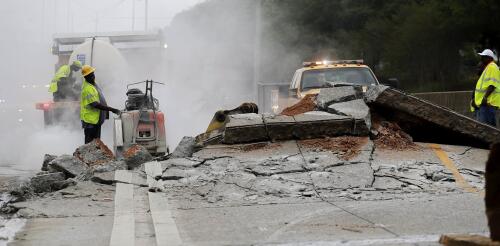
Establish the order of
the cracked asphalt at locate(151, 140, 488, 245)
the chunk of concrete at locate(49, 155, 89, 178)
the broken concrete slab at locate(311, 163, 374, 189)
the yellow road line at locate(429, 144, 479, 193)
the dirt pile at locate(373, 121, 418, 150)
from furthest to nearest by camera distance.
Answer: the dirt pile at locate(373, 121, 418, 150) < the chunk of concrete at locate(49, 155, 89, 178) < the broken concrete slab at locate(311, 163, 374, 189) < the yellow road line at locate(429, 144, 479, 193) < the cracked asphalt at locate(151, 140, 488, 245)

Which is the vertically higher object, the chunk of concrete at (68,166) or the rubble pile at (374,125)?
the rubble pile at (374,125)

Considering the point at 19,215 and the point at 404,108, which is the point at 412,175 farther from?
the point at 19,215

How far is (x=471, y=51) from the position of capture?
31.1m

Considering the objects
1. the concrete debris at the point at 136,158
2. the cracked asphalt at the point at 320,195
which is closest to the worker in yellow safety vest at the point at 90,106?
the concrete debris at the point at 136,158

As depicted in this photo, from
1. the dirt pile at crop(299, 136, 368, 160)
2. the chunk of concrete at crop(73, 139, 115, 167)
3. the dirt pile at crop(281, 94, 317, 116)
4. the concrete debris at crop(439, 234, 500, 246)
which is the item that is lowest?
the chunk of concrete at crop(73, 139, 115, 167)

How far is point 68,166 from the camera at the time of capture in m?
9.68

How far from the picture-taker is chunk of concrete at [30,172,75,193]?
865 cm

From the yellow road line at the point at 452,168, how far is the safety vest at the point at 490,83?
1994 millimetres

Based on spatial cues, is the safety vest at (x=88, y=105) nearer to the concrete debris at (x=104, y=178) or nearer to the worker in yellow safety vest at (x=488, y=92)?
the concrete debris at (x=104, y=178)

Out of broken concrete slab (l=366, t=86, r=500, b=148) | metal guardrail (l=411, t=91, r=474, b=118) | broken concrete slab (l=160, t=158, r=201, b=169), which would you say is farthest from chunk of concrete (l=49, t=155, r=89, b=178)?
metal guardrail (l=411, t=91, r=474, b=118)

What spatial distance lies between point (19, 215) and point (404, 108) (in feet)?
17.5

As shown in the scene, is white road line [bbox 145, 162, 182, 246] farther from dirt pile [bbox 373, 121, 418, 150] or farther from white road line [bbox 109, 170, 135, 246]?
dirt pile [bbox 373, 121, 418, 150]

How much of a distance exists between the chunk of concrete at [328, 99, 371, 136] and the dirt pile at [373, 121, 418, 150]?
0.21 metres

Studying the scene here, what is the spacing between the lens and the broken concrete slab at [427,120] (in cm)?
999
